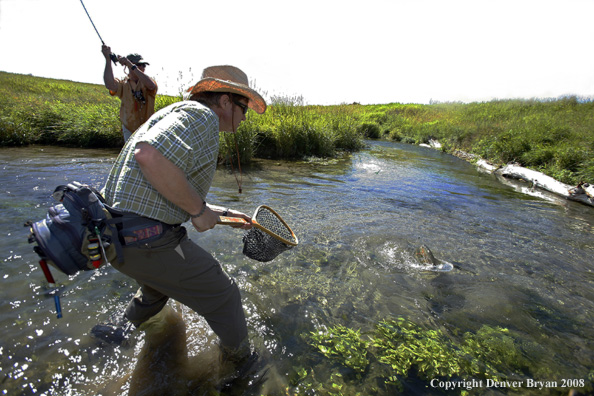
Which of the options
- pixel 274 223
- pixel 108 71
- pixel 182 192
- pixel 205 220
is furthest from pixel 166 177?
pixel 108 71

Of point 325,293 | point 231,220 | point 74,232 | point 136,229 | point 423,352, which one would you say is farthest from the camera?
point 325,293

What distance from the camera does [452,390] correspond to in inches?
89.3

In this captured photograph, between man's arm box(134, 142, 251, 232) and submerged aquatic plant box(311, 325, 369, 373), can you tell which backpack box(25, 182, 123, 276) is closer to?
man's arm box(134, 142, 251, 232)

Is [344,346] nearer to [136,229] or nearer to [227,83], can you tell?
[136,229]

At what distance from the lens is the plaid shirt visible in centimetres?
155

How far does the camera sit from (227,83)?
1.91 m

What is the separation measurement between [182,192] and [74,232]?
601 millimetres

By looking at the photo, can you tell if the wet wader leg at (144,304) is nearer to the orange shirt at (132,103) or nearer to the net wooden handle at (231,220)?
the net wooden handle at (231,220)

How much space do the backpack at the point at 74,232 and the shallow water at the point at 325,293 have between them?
4.14 ft

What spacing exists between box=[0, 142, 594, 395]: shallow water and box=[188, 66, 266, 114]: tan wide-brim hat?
7.19 ft

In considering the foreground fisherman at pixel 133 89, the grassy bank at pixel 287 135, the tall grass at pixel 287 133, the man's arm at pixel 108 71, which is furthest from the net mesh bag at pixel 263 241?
the tall grass at pixel 287 133

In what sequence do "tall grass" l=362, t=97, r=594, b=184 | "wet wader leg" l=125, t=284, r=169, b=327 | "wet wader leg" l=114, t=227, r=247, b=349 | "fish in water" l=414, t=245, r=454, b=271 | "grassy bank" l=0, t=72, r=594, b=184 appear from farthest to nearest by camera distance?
"tall grass" l=362, t=97, r=594, b=184, "grassy bank" l=0, t=72, r=594, b=184, "fish in water" l=414, t=245, r=454, b=271, "wet wader leg" l=125, t=284, r=169, b=327, "wet wader leg" l=114, t=227, r=247, b=349

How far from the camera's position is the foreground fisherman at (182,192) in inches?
61.4

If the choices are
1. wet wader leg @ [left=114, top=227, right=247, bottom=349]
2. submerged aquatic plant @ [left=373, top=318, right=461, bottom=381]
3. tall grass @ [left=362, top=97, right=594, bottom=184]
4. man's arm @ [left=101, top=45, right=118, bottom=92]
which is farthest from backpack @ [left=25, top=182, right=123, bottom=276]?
tall grass @ [left=362, top=97, right=594, bottom=184]
